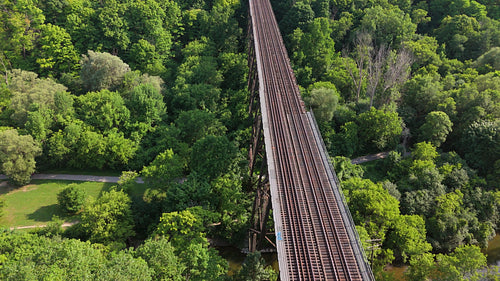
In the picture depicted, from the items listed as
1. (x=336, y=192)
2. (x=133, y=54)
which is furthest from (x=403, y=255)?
(x=133, y=54)

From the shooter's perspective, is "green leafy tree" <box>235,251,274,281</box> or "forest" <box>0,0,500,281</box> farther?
"forest" <box>0,0,500,281</box>

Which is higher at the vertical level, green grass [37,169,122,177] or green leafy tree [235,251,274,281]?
green leafy tree [235,251,274,281]

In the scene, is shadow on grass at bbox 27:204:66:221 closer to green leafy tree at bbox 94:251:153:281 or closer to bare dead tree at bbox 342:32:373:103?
green leafy tree at bbox 94:251:153:281

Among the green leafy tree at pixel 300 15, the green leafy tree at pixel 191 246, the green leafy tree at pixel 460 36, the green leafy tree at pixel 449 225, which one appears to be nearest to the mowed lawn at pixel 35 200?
the green leafy tree at pixel 191 246

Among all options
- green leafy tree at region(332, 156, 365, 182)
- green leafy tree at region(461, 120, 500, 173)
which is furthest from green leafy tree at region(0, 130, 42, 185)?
green leafy tree at region(461, 120, 500, 173)

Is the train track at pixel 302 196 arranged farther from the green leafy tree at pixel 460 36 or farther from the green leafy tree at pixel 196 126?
the green leafy tree at pixel 460 36

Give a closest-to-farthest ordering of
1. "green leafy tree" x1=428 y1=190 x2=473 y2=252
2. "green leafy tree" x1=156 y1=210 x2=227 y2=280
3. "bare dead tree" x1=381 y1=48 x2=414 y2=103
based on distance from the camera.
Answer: "green leafy tree" x1=156 y1=210 x2=227 y2=280 < "green leafy tree" x1=428 y1=190 x2=473 y2=252 < "bare dead tree" x1=381 y1=48 x2=414 y2=103
